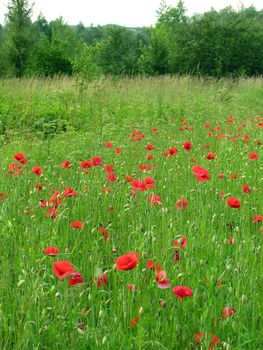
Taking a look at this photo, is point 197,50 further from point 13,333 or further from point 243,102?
point 13,333

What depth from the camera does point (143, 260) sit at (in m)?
2.00

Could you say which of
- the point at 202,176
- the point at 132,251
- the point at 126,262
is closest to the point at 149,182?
the point at 202,176

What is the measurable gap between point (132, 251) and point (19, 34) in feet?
87.6

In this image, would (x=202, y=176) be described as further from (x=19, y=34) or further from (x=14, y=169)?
(x=19, y=34)

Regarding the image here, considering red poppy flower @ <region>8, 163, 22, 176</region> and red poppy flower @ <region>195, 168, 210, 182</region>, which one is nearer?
red poppy flower @ <region>195, 168, 210, 182</region>

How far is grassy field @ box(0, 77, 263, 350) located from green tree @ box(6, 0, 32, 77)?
875 inches

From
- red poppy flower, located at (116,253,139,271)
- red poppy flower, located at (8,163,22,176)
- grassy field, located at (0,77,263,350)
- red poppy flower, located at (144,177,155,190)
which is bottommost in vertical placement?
grassy field, located at (0,77,263,350)

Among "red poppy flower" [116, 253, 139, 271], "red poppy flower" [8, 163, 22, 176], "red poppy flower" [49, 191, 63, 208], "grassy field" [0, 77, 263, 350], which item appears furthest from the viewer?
"red poppy flower" [8, 163, 22, 176]

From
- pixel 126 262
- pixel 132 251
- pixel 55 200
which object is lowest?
pixel 132 251

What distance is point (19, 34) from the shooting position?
88.3 ft

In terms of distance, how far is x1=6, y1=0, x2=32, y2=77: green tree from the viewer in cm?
2631

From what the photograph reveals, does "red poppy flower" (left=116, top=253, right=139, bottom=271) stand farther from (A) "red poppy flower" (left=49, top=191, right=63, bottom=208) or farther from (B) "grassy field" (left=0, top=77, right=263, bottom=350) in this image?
(A) "red poppy flower" (left=49, top=191, right=63, bottom=208)

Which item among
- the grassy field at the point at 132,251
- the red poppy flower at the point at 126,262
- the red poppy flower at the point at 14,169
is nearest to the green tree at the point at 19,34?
the grassy field at the point at 132,251

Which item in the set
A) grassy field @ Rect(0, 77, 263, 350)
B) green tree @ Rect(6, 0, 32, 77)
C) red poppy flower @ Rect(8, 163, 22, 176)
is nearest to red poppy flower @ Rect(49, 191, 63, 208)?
grassy field @ Rect(0, 77, 263, 350)
